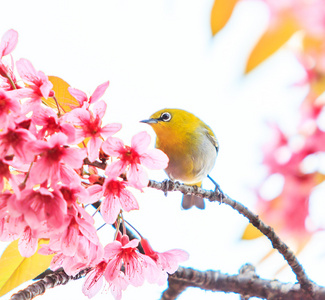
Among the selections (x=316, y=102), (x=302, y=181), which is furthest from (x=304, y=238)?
(x=316, y=102)

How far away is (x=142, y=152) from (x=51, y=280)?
2.24 feet

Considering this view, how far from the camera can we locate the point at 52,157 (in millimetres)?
1295

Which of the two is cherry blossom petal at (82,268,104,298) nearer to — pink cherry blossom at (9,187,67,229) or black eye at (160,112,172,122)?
pink cherry blossom at (9,187,67,229)

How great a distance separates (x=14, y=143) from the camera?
1285 millimetres

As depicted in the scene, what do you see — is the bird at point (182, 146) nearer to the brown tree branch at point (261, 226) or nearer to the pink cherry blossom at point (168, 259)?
the brown tree branch at point (261, 226)

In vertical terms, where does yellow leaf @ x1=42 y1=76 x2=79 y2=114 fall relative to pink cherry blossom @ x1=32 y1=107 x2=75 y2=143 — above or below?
above

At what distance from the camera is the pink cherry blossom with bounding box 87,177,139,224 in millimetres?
1472

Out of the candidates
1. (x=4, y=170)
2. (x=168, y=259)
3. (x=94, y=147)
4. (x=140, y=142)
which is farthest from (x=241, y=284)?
(x=4, y=170)

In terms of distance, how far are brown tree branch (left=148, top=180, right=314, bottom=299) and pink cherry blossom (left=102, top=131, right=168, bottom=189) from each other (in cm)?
26

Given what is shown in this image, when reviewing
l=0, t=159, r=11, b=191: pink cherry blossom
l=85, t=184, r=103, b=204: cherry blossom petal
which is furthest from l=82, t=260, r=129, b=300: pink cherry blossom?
l=0, t=159, r=11, b=191: pink cherry blossom

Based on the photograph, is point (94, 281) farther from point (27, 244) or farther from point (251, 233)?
point (251, 233)

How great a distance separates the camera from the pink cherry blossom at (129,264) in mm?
1603

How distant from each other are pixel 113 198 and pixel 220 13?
0.74 metres

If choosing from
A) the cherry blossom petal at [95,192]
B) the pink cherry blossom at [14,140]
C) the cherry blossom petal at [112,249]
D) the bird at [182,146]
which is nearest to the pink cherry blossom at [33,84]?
the pink cherry blossom at [14,140]
